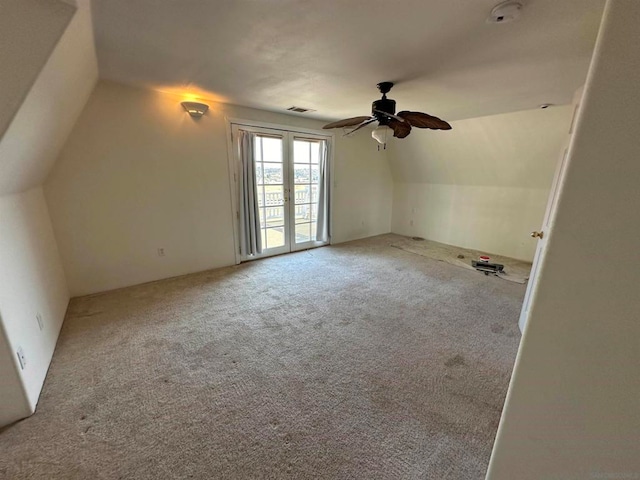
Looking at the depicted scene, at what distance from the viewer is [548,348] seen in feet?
2.30

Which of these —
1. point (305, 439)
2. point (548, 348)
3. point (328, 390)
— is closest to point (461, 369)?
point (328, 390)

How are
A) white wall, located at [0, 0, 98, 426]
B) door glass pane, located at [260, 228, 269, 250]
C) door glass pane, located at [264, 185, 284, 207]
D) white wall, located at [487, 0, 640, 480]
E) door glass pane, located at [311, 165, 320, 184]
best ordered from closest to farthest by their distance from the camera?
white wall, located at [487, 0, 640, 480], white wall, located at [0, 0, 98, 426], door glass pane, located at [264, 185, 284, 207], door glass pane, located at [260, 228, 269, 250], door glass pane, located at [311, 165, 320, 184]

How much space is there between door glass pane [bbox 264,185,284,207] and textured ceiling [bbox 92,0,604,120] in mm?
1411

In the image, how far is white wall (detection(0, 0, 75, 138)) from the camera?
45.2 inches

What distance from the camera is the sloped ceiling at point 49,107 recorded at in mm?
1413

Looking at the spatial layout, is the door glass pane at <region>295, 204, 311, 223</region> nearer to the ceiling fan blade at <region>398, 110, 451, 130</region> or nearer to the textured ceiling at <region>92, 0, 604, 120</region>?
the textured ceiling at <region>92, 0, 604, 120</region>

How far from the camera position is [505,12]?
4.66ft

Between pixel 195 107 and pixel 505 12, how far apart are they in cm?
297

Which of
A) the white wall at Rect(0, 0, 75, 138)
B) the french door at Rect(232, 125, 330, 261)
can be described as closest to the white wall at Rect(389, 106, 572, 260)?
the french door at Rect(232, 125, 330, 261)

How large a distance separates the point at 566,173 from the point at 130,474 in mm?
2011

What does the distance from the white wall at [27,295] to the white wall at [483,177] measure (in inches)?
A: 196

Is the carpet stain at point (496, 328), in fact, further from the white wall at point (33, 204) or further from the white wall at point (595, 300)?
the white wall at point (33, 204)

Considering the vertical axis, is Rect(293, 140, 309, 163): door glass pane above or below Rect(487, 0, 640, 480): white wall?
above

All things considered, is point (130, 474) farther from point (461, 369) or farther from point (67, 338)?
point (461, 369)
